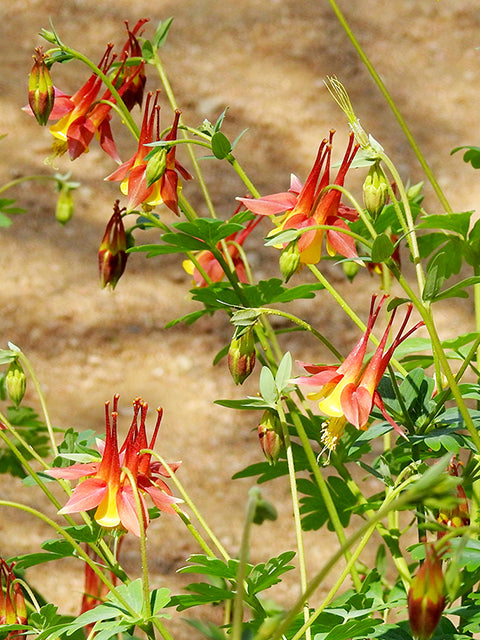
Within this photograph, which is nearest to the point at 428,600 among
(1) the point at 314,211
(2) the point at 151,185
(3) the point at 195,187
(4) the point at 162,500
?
(4) the point at 162,500

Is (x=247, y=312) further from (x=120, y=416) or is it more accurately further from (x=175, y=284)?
(x=175, y=284)

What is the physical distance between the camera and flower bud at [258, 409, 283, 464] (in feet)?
2.81

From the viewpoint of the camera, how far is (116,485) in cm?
84

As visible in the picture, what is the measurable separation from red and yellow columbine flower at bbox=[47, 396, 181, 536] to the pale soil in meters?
1.19

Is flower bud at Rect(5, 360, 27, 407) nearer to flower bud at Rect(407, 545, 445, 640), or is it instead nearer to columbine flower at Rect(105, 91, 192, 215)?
columbine flower at Rect(105, 91, 192, 215)

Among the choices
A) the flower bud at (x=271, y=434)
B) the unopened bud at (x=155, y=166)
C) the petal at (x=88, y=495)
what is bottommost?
the petal at (x=88, y=495)

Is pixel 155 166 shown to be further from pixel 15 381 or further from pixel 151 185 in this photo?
pixel 15 381

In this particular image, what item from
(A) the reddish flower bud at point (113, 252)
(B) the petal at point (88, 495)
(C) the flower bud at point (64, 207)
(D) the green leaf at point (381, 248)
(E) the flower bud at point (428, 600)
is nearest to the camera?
(E) the flower bud at point (428, 600)

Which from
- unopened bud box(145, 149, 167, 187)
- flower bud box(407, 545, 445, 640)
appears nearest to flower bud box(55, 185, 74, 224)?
unopened bud box(145, 149, 167, 187)

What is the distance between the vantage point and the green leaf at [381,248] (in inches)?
28.1

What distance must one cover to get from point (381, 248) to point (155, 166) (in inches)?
12.4

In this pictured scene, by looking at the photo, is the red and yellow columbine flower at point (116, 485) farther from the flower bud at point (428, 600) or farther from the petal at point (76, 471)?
the flower bud at point (428, 600)

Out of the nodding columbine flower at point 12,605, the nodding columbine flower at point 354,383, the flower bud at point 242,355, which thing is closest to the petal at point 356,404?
the nodding columbine flower at point 354,383

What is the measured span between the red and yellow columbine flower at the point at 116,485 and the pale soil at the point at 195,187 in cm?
119
